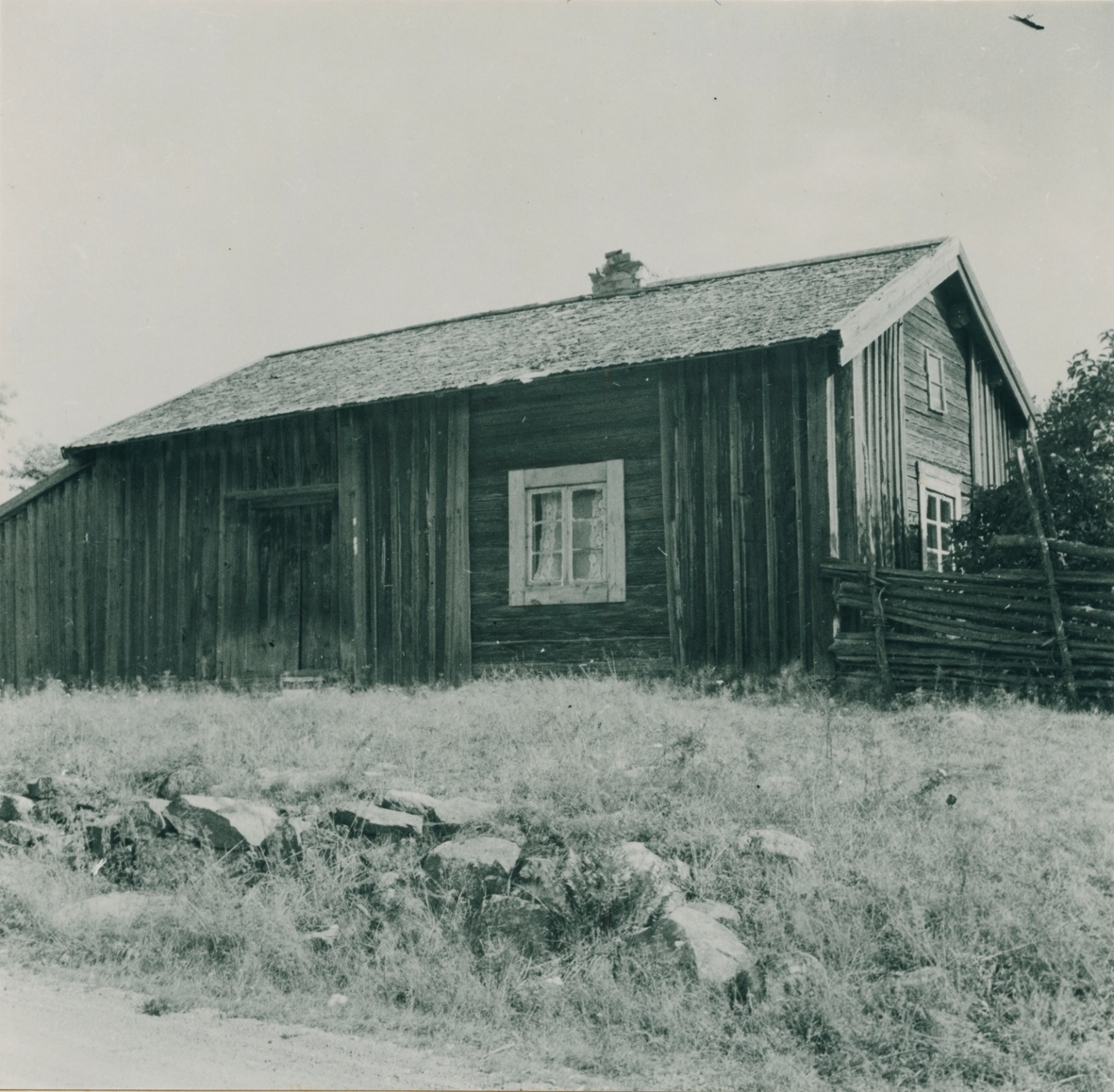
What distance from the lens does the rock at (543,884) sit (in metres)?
5.80

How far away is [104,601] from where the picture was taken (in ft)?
51.4

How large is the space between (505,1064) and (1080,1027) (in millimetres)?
2208

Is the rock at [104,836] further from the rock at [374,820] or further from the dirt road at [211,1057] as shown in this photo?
the dirt road at [211,1057]

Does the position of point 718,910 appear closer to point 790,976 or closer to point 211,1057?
point 790,976

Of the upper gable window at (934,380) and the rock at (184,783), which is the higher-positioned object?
the upper gable window at (934,380)

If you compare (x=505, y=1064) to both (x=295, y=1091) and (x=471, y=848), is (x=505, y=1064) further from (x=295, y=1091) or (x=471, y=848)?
(x=471, y=848)

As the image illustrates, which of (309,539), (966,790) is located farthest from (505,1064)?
(309,539)

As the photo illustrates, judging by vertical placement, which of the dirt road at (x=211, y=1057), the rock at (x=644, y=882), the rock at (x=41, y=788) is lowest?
the dirt road at (x=211, y=1057)

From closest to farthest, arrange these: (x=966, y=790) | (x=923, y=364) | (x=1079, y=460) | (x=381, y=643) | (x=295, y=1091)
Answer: (x=295, y=1091)
(x=966, y=790)
(x=1079, y=460)
(x=381, y=643)
(x=923, y=364)

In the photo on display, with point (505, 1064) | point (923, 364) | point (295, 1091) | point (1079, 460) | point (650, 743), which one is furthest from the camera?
point (923, 364)

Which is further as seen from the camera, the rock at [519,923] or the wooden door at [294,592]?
the wooden door at [294,592]

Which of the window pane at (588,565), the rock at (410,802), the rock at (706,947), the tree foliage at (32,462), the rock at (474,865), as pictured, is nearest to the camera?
the rock at (706,947)

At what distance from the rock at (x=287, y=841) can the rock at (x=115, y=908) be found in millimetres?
594

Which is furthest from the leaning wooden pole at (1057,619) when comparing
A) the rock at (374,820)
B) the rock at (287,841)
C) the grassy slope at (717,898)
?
the rock at (287,841)
